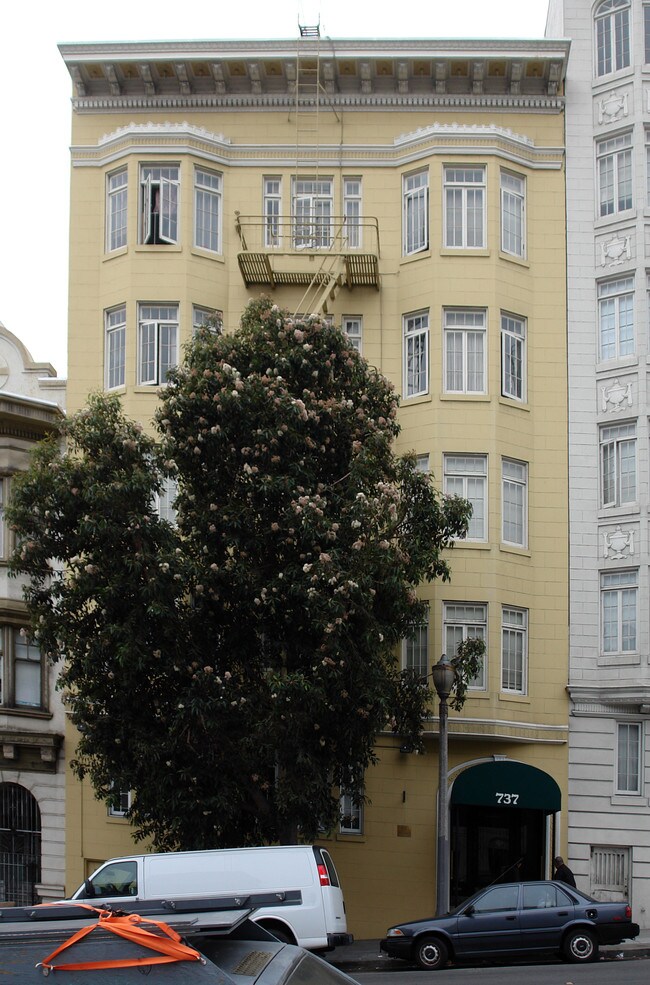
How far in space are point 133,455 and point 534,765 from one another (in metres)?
10.4

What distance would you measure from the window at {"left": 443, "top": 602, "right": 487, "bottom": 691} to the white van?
8.37 metres

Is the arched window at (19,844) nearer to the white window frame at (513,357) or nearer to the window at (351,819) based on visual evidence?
the window at (351,819)

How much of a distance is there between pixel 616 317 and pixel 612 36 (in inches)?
239

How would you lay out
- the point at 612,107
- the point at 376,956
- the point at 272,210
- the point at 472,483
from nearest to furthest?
the point at 376,956, the point at 472,483, the point at 612,107, the point at 272,210

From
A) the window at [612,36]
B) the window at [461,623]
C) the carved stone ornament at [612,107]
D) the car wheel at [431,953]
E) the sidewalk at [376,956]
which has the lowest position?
the sidewalk at [376,956]

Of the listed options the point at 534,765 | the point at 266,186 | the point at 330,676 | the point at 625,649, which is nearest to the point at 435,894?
the point at 534,765

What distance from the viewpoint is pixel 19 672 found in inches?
1123

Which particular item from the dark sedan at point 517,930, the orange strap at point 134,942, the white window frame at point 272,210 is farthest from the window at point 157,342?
the orange strap at point 134,942

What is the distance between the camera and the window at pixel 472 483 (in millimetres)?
26969

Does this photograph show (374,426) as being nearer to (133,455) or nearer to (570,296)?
(133,455)

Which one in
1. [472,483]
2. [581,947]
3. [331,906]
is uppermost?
[472,483]

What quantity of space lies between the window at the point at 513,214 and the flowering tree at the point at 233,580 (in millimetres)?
7819

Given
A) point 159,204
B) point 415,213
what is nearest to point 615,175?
point 415,213

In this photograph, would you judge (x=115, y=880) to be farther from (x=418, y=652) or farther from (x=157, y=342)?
(x=157, y=342)
